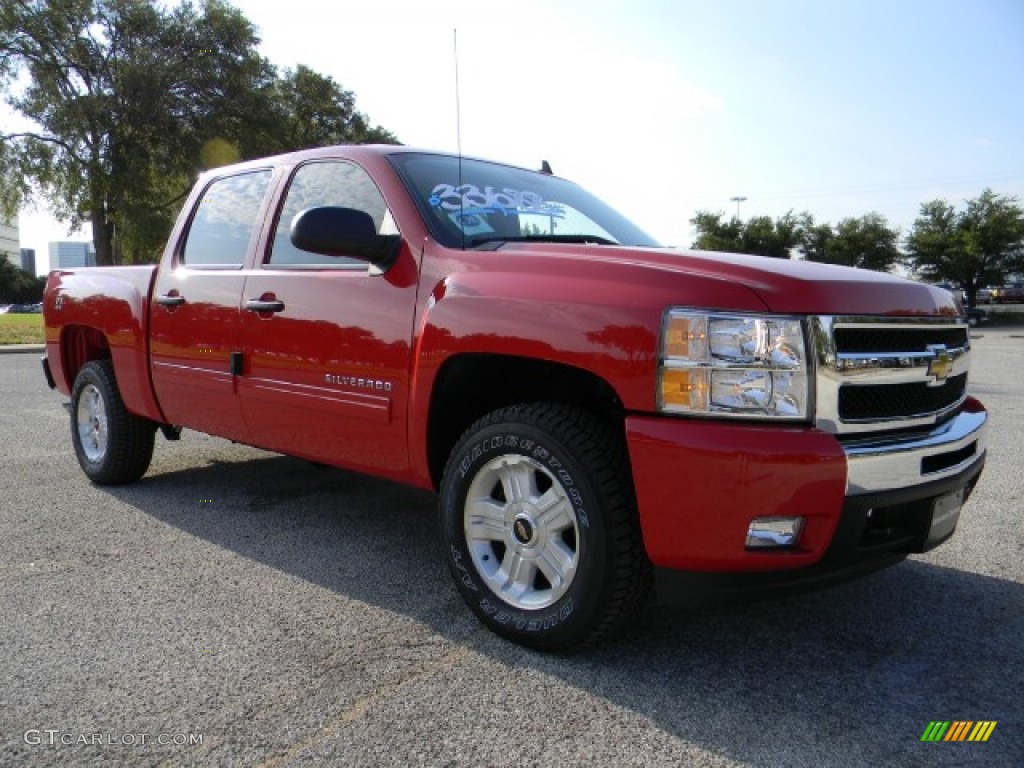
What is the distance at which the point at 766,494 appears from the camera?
89.2 inches

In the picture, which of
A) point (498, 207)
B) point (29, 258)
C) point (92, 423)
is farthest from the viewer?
point (29, 258)

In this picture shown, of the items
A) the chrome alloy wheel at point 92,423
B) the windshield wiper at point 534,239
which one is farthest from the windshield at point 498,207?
the chrome alloy wheel at point 92,423

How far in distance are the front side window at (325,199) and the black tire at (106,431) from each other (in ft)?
5.75

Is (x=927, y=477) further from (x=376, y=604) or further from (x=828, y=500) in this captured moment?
(x=376, y=604)

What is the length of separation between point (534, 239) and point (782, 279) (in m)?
1.16

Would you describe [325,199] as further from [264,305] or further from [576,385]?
[576,385]

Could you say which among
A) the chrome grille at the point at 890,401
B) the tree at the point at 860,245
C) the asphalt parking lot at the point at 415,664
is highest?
the tree at the point at 860,245

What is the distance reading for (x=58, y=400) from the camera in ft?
29.3

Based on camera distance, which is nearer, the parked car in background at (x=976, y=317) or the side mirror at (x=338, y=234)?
the side mirror at (x=338, y=234)

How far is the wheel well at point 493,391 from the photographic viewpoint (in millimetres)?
2828

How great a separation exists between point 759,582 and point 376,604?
4.76ft

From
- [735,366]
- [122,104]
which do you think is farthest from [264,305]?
[122,104]

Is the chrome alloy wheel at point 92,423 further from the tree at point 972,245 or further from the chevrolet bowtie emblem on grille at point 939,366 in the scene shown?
the tree at point 972,245

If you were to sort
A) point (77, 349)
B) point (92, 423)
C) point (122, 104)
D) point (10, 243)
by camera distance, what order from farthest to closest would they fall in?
point (10, 243), point (122, 104), point (77, 349), point (92, 423)
